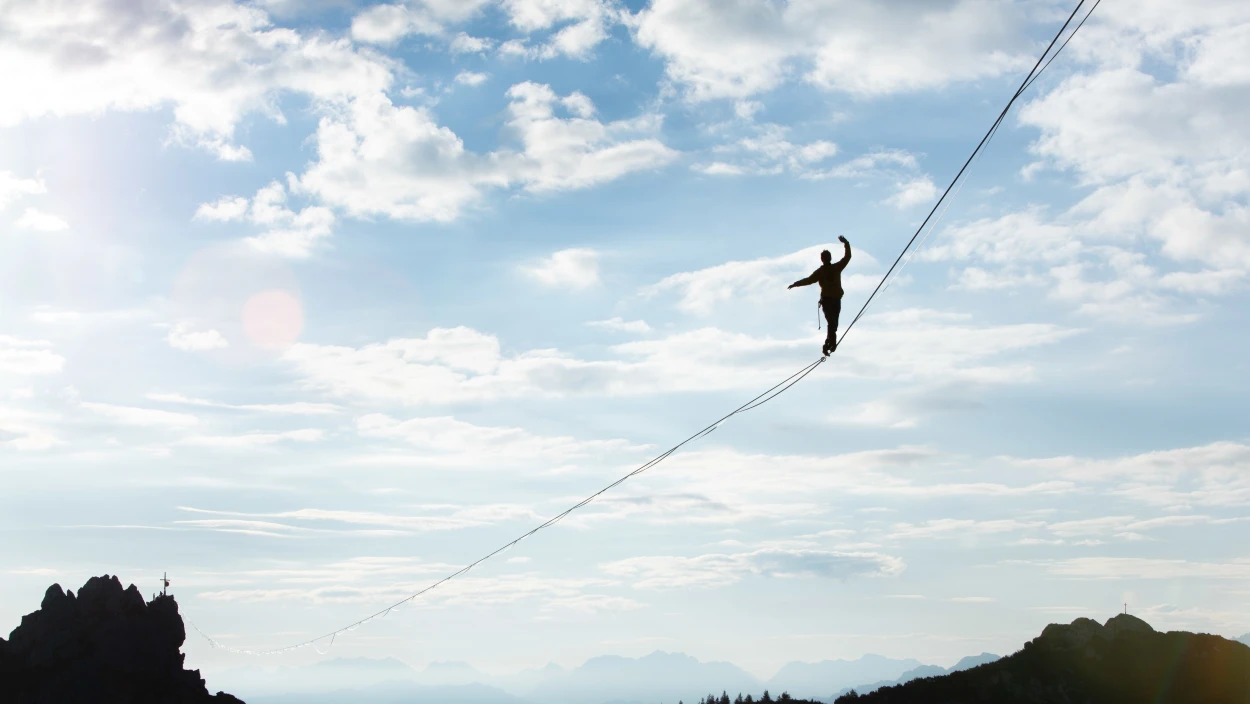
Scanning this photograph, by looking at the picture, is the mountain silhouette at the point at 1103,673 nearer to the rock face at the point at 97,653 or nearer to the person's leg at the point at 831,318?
the person's leg at the point at 831,318

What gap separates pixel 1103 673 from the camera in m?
108

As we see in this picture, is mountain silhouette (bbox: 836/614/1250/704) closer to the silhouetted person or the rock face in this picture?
the silhouetted person

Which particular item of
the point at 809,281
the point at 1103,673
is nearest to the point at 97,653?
the point at 1103,673

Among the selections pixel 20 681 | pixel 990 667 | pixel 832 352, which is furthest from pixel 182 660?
pixel 832 352

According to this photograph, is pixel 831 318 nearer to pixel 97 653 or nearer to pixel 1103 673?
pixel 1103 673

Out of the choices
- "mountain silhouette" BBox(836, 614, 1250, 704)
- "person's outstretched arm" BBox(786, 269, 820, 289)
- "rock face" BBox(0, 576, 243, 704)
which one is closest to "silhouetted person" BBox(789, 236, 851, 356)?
"person's outstretched arm" BBox(786, 269, 820, 289)

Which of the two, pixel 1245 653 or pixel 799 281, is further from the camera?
pixel 1245 653

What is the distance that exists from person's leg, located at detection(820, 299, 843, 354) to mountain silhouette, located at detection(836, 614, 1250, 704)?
80.0m

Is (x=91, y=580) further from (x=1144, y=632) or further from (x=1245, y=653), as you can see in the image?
(x=1245, y=653)

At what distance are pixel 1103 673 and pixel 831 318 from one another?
343ft

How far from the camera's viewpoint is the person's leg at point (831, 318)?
21.6 metres

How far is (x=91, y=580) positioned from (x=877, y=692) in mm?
114144

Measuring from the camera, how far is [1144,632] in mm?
112812

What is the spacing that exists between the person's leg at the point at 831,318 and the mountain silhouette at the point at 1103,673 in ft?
262
